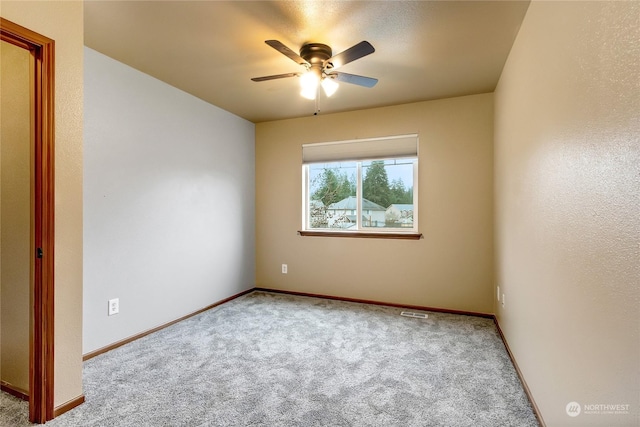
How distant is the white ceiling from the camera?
196 centimetres

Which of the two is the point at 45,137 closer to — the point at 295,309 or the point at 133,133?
the point at 133,133

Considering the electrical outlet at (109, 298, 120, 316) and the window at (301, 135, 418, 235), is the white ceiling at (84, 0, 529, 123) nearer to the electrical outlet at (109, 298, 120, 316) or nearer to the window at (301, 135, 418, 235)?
the window at (301, 135, 418, 235)

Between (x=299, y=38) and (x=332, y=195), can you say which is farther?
(x=332, y=195)

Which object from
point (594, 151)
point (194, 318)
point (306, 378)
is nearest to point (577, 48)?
point (594, 151)

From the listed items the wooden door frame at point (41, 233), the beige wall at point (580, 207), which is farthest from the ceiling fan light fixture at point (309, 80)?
the wooden door frame at point (41, 233)

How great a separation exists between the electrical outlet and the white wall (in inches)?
1.5

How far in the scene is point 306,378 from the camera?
7.16 ft

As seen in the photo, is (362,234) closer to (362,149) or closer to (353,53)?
(362,149)

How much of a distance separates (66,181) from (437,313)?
353 cm

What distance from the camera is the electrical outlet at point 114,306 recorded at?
2641 millimetres

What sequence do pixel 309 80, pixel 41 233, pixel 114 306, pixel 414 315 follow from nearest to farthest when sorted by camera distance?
1. pixel 41 233
2. pixel 309 80
3. pixel 114 306
4. pixel 414 315

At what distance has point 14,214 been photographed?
6.37 feet

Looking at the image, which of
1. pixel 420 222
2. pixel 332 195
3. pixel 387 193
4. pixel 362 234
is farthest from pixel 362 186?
pixel 420 222

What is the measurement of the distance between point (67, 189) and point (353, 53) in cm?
192
